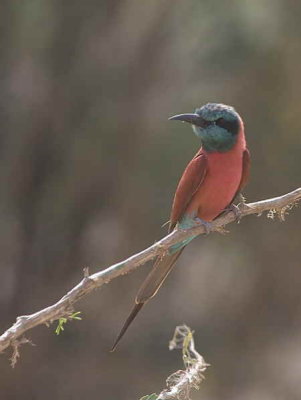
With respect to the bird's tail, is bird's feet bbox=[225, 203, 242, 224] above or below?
above

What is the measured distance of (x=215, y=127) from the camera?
270 centimetres

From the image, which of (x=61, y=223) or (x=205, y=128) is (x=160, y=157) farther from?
(x=205, y=128)

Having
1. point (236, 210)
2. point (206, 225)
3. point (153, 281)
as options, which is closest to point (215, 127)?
point (236, 210)

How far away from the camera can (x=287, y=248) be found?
196 inches

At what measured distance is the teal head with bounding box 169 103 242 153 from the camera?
2.69m

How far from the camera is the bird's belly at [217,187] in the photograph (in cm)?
264

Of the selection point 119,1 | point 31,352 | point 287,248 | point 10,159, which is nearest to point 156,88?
point 119,1

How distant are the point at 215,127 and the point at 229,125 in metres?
0.06

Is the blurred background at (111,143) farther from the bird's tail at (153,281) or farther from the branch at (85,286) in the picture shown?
the branch at (85,286)

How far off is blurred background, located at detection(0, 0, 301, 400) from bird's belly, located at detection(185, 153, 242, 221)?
1.81 meters

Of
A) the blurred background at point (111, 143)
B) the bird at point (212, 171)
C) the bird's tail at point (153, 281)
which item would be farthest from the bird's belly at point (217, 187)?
the blurred background at point (111, 143)

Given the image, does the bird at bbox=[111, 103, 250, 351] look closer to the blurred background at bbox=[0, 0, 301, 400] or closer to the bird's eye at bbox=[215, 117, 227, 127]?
the bird's eye at bbox=[215, 117, 227, 127]

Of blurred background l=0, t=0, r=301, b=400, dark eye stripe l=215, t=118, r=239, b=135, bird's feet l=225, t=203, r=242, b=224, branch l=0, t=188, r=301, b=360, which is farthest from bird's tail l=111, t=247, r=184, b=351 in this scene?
blurred background l=0, t=0, r=301, b=400

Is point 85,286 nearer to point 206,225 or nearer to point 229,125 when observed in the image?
point 206,225
